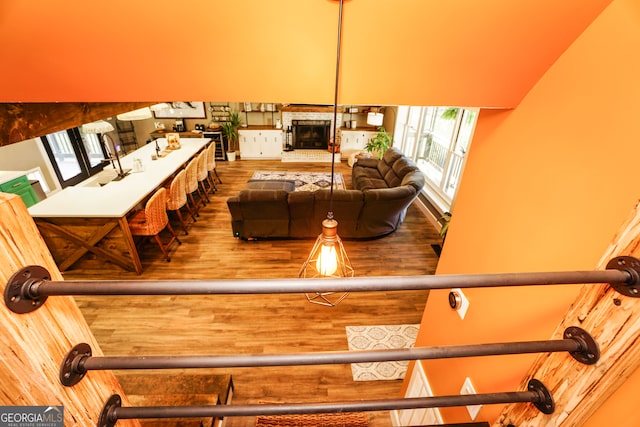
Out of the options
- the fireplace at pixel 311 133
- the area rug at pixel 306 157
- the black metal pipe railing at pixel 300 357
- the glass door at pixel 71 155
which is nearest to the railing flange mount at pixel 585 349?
the black metal pipe railing at pixel 300 357

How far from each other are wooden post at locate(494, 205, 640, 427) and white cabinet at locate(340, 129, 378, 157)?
307 inches

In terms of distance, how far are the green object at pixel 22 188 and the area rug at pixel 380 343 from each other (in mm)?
5663

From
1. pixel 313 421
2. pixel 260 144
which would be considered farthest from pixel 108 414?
pixel 260 144

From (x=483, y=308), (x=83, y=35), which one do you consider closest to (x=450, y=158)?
(x=483, y=308)

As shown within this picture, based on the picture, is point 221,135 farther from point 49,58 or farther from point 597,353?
point 597,353

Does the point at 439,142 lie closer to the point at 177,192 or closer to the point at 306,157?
the point at 306,157

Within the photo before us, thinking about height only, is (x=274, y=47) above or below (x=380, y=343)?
above

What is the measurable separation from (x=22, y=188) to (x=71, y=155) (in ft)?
6.73

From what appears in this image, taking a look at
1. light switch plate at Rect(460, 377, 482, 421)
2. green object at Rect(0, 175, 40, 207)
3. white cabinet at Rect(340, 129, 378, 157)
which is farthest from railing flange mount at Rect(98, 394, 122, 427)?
white cabinet at Rect(340, 129, 378, 157)

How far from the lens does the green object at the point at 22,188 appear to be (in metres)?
4.52

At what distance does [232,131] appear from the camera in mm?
7785

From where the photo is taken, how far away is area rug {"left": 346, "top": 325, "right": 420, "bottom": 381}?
2.84 m

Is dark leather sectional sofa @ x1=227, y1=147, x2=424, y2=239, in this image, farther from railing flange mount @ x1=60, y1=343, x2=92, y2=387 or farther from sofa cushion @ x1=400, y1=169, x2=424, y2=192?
railing flange mount @ x1=60, y1=343, x2=92, y2=387

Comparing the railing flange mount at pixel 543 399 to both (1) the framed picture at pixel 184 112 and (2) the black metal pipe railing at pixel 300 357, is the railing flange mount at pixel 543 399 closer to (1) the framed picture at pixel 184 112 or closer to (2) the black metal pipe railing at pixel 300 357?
(2) the black metal pipe railing at pixel 300 357
